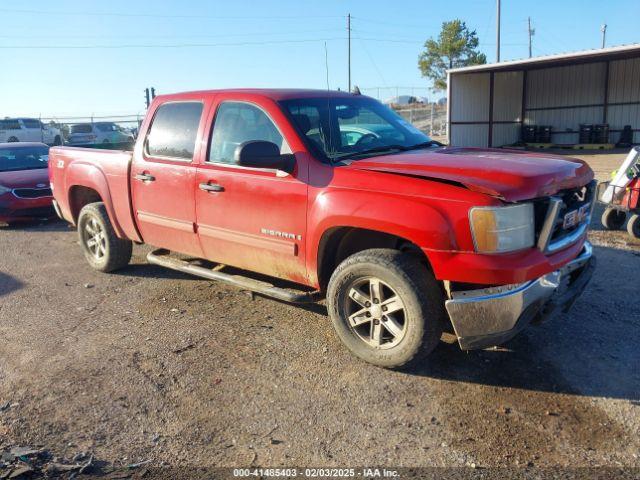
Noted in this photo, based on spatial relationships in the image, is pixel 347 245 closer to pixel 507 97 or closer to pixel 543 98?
pixel 507 97

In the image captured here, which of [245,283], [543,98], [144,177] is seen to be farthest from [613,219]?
[543,98]

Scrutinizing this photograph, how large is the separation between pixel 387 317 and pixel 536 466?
1.31 m

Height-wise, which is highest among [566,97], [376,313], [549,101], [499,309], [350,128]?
[566,97]

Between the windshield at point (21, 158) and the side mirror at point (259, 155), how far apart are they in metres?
7.92

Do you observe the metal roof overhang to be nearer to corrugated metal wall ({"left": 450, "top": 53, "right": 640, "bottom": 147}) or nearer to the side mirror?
corrugated metal wall ({"left": 450, "top": 53, "right": 640, "bottom": 147})

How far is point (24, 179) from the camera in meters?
9.65

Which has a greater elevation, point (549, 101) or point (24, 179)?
point (549, 101)

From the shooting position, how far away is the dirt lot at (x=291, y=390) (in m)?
3.03

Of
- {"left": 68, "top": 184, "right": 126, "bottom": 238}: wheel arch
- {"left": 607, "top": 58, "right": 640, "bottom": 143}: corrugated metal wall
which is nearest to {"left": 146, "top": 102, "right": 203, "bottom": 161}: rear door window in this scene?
{"left": 68, "top": 184, "right": 126, "bottom": 238}: wheel arch

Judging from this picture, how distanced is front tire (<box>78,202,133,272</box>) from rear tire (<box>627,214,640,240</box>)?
636 cm

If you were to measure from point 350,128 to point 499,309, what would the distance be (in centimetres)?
213

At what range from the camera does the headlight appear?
10.6 ft

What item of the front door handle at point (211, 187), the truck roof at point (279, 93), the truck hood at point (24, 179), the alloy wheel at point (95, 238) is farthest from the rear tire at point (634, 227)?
the truck hood at point (24, 179)

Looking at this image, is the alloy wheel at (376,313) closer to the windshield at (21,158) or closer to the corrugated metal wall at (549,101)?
the windshield at (21,158)
